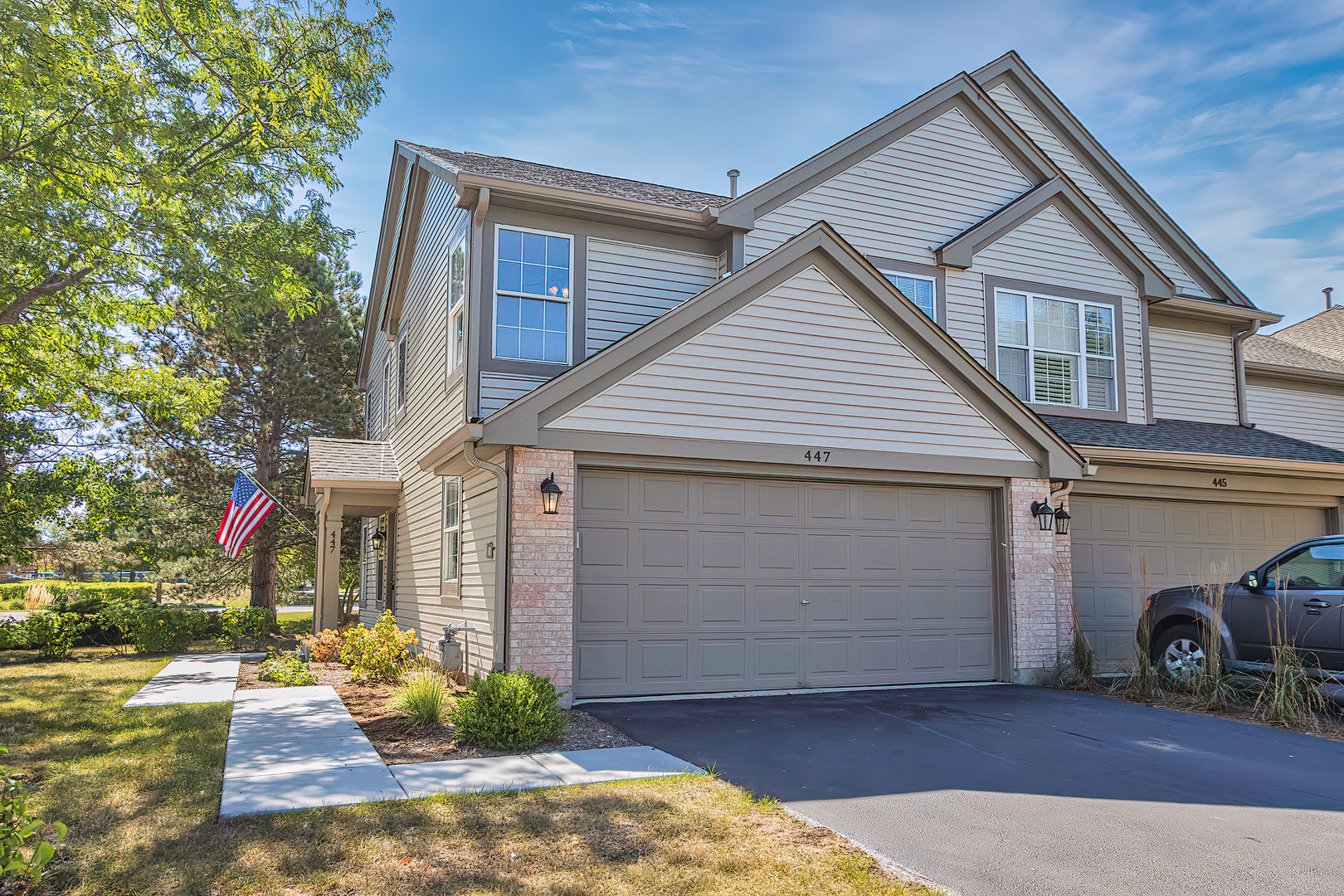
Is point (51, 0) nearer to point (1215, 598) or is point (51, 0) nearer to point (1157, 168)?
point (1215, 598)

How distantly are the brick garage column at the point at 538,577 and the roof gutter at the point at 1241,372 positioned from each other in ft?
41.0

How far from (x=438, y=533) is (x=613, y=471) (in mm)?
4117

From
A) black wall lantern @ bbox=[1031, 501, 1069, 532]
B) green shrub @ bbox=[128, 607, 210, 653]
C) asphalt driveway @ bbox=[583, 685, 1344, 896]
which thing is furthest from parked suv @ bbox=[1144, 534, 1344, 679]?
green shrub @ bbox=[128, 607, 210, 653]

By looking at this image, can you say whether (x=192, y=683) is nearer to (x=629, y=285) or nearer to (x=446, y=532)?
(x=446, y=532)

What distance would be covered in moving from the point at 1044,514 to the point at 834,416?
3.11 m

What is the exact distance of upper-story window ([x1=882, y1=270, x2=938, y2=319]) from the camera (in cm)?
1283

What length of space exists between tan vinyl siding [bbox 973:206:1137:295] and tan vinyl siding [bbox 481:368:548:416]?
7280mm

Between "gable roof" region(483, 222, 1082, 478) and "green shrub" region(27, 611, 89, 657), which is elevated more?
"gable roof" region(483, 222, 1082, 478)

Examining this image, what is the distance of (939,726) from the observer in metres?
8.05

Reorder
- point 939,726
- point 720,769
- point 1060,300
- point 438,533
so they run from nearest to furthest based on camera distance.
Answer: point 720,769 → point 939,726 → point 438,533 → point 1060,300

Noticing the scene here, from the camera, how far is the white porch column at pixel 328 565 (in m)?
15.6

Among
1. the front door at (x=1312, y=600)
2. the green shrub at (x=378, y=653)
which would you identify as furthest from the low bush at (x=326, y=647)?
the front door at (x=1312, y=600)

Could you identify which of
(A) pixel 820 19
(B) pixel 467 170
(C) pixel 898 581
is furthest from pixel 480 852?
(A) pixel 820 19

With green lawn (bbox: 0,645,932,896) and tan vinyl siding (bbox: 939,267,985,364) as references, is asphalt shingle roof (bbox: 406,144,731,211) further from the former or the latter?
green lawn (bbox: 0,645,932,896)
